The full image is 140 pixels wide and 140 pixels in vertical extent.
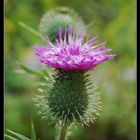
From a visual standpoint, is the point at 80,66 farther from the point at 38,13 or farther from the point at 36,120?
the point at 38,13

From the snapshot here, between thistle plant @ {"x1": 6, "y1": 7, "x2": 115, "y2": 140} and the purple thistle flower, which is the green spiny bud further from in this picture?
the purple thistle flower

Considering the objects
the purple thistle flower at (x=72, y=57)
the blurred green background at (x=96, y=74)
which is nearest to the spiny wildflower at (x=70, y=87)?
the purple thistle flower at (x=72, y=57)

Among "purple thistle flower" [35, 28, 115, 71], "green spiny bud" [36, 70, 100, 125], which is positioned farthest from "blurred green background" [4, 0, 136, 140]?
"purple thistle flower" [35, 28, 115, 71]

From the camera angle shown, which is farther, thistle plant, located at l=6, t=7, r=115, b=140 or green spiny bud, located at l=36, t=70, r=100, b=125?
green spiny bud, located at l=36, t=70, r=100, b=125

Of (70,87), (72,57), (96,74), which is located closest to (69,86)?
(70,87)

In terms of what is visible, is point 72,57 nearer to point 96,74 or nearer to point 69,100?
point 69,100

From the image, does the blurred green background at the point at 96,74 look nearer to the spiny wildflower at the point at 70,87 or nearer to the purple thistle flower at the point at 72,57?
the spiny wildflower at the point at 70,87
